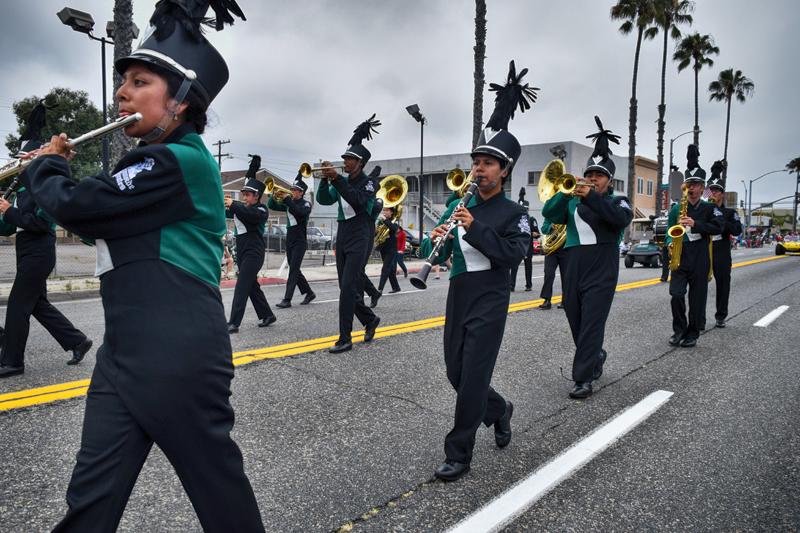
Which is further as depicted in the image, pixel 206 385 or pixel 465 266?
pixel 465 266

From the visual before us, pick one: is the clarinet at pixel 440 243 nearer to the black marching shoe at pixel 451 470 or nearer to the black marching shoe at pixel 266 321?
the black marching shoe at pixel 451 470

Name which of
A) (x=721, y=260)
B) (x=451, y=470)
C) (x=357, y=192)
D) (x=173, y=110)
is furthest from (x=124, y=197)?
(x=721, y=260)

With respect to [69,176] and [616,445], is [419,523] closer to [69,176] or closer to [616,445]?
[616,445]

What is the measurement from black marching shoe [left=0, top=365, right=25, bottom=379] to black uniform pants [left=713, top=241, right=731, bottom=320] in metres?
8.97

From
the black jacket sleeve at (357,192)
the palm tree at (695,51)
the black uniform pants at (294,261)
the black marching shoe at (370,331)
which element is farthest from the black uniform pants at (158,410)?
the palm tree at (695,51)

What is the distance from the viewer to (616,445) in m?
3.78

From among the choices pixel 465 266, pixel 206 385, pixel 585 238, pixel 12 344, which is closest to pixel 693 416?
pixel 585 238

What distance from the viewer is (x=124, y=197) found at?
5.70 feet

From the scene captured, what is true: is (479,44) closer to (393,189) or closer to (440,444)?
(393,189)

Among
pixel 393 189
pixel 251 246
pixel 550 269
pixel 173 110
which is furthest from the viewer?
pixel 550 269

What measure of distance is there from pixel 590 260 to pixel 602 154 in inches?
44.8

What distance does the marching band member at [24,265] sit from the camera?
16.4 ft

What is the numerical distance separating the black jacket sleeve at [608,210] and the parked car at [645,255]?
1902 centimetres

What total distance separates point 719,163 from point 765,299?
3600mm
